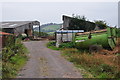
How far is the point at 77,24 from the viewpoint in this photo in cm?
3381

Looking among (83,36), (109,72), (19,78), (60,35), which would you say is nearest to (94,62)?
(109,72)

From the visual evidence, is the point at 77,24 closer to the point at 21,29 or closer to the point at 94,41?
the point at 21,29

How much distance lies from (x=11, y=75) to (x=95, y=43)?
10.5 meters

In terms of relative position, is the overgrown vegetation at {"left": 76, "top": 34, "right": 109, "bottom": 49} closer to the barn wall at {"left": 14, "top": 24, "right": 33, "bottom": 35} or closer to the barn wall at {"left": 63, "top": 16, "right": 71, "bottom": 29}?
the barn wall at {"left": 63, "top": 16, "right": 71, "bottom": 29}

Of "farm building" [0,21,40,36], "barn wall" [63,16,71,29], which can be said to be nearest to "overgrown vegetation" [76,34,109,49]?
"barn wall" [63,16,71,29]

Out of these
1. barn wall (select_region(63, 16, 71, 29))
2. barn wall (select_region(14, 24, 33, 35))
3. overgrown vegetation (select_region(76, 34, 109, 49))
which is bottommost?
overgrown vegetation (select_region(76, 34, 109, 49))

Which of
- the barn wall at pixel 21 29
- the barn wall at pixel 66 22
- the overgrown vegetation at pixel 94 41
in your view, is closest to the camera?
the overgrown vegetation at pixel 94 41

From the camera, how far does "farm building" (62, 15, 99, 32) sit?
33250 mm

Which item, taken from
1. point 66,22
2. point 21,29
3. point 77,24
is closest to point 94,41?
point 77,24

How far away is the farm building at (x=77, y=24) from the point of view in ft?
109

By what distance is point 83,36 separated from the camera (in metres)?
19.1

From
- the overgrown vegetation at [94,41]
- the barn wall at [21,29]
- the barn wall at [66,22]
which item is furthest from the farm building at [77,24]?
the overgrown vegetation at [94,41]

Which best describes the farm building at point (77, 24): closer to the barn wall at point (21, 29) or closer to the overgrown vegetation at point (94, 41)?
the barn wall at point (21, 29)

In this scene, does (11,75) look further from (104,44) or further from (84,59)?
(104,44)
